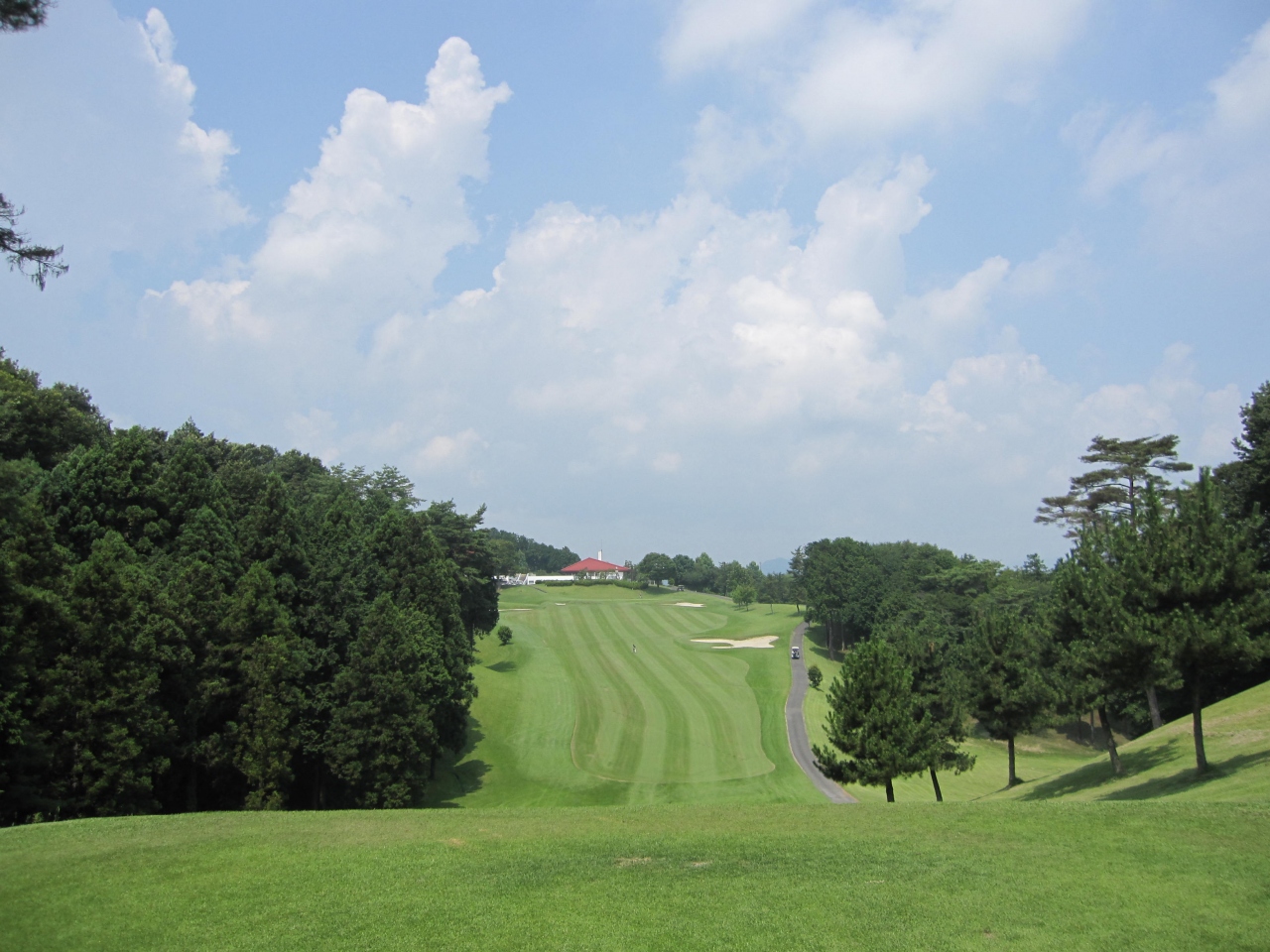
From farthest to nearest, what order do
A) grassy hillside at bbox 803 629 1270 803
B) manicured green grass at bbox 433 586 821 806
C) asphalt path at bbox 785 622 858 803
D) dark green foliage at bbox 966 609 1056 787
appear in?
asphalt path at bbox 785 622 858 803, manicured green grass at bbox 433 586 821 806, dark green foliage at bbox 966 609 1056 787, grassy hillside at bbox 803 629 1270 803

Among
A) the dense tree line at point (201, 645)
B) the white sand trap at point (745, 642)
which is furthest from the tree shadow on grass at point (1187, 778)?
the white sand trap at point (745, 642)

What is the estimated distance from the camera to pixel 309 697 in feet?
112

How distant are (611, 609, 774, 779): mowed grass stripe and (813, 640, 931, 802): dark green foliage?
1855 cm

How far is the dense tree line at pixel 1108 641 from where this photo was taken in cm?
2128

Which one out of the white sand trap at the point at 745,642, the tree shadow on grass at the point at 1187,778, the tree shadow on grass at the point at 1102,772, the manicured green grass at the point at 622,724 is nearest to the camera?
the tree shadow on grass at the point at 1187,778

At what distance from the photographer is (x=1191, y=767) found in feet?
82.8

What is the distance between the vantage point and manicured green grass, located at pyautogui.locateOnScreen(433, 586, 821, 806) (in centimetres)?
4194

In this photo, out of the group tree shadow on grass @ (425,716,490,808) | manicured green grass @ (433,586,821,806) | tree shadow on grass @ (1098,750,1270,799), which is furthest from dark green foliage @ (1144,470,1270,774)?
tree shadow on grass @ (425,716,490,808)

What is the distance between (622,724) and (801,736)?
11976 millimetres

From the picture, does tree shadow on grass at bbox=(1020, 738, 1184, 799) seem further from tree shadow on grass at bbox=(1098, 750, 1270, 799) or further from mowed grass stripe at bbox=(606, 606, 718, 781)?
mowed grass stripe at bbox=(606, 606, 718, 781)

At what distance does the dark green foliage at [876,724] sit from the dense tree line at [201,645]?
1798 cm

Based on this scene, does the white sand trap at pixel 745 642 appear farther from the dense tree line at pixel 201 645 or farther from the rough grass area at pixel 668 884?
the rough grass area at pixel 668 884

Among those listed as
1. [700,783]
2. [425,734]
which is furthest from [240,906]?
[700,783]

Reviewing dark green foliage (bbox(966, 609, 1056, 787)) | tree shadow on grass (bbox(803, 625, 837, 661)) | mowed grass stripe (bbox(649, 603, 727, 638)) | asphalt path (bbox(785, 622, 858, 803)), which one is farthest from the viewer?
mowed grass stripe (bbox(649, 603, 727, 638))
